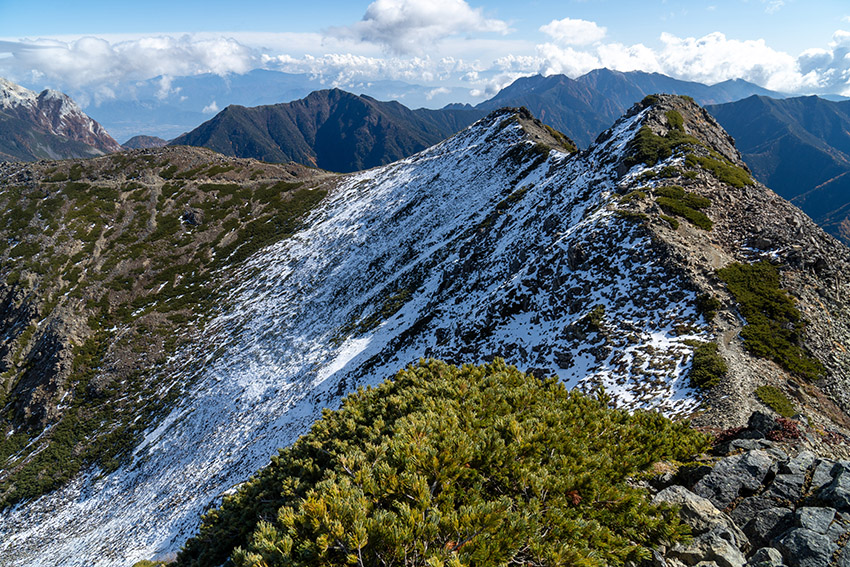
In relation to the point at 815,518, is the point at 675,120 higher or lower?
higher

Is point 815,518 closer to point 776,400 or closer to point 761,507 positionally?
point 761,507

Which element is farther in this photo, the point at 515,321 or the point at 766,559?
the point at 515,321

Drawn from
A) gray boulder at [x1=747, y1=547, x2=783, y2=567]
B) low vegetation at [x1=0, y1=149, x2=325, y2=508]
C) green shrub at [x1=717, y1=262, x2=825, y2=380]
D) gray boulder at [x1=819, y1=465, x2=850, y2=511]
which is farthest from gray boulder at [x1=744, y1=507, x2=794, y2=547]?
low vegetation at [x1=0, y1=149, x2=325, y2=508]

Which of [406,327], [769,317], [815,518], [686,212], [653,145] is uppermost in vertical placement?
[653,145]

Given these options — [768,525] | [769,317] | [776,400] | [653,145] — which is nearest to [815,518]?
[768,525]

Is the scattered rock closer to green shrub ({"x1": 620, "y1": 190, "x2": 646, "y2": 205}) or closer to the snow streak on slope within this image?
the snow streak on slope

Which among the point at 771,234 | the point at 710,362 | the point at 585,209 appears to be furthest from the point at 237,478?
the point at 771,234

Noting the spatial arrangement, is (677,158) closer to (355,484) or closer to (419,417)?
(419,417)

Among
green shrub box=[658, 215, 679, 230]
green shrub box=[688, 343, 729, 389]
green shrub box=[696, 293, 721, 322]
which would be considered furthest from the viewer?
green shrub box=[658, 215, 679, 230]
